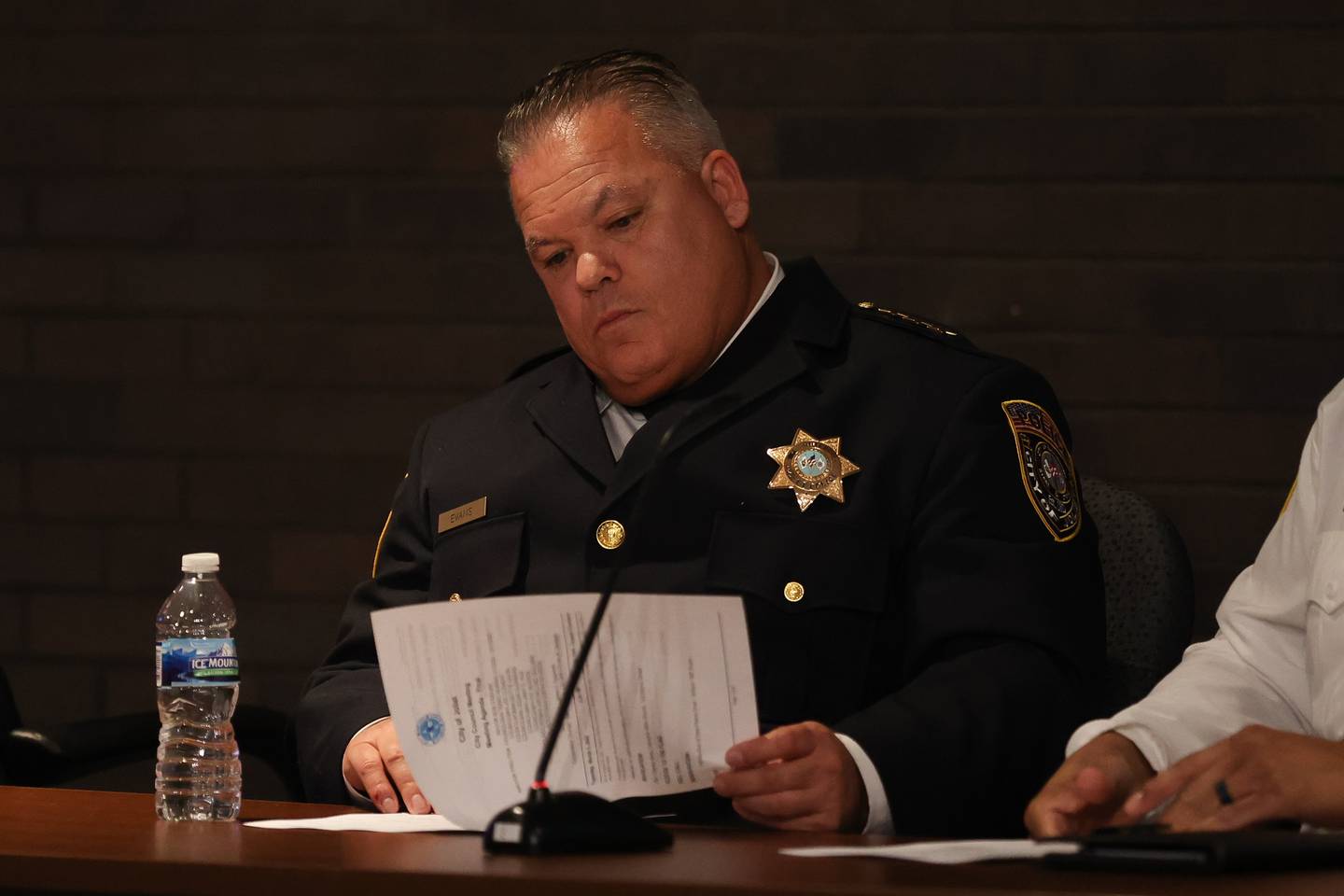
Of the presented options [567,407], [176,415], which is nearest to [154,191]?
[176,415]

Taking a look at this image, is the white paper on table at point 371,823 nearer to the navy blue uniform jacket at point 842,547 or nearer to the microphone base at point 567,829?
the microphone base at point 567,829

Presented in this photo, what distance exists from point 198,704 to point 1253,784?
110 centimetres

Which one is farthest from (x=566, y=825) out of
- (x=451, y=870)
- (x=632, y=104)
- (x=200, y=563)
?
(x=632, y=104)

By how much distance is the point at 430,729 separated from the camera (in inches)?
58.9

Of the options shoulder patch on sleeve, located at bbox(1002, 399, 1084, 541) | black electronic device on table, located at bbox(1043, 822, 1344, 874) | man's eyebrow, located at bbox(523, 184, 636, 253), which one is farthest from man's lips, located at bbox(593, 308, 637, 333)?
black electronic device on table, located at bbox(1043, 822, 1344, 874)

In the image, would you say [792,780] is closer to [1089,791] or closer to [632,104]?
[1089,791]

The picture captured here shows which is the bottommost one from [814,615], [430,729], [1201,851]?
[1201,851]

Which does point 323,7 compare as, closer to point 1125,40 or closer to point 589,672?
point 1125,40

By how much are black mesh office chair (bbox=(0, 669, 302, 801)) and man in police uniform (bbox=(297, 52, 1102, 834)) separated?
0.25 metres

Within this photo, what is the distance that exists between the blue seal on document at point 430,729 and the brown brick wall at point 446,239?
5.57ft

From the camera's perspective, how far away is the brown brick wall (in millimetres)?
2904

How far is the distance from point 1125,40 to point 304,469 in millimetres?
1648

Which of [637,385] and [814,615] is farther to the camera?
[637,385]

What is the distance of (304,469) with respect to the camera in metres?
3.24
